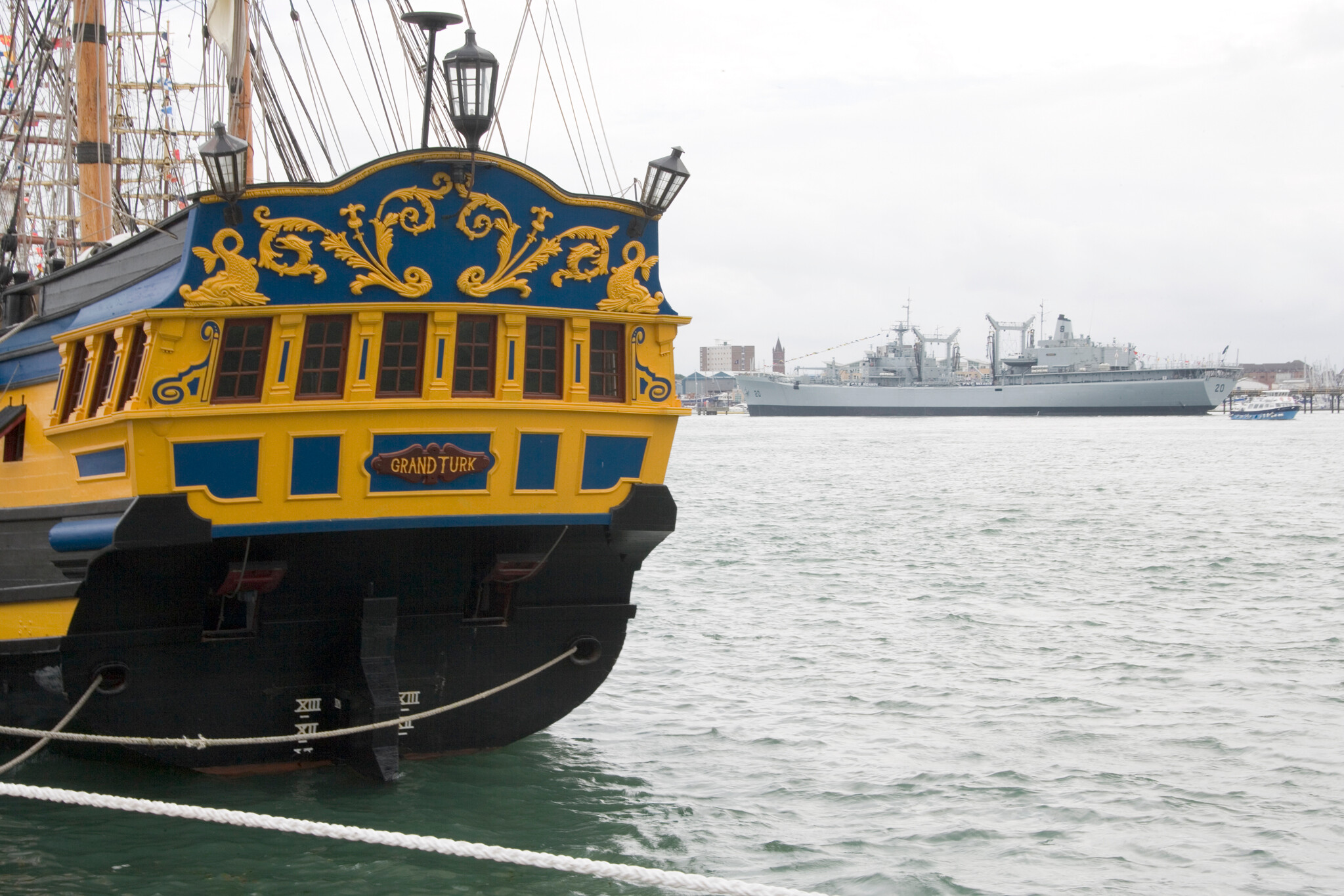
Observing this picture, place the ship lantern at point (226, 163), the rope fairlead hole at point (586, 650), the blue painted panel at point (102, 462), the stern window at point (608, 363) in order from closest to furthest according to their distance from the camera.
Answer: the ship lantern at point (226, 163) < the blue painted panel at point (102, 462) < the stern window at point (608, 363) < the rope fairlead hole at point (586, 650)

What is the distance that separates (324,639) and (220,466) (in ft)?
5.47

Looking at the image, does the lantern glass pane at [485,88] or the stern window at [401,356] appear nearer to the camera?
the lantern glass pane at [485,88]

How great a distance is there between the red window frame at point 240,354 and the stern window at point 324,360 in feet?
0.83

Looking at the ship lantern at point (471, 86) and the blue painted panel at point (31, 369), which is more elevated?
the ship lantern at point (471, 86)

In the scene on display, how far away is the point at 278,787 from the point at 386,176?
181 inches

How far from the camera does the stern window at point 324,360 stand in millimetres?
9156

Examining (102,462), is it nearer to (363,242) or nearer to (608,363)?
(363,242)

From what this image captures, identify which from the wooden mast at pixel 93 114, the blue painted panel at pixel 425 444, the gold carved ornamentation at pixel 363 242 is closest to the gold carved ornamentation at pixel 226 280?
the gold carved ornamentation at pixel 363 242

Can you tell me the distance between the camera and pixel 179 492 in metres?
8.88

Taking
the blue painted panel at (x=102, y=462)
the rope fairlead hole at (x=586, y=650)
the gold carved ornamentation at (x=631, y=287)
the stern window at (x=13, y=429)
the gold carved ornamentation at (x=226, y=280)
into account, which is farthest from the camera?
the stern window at (x=13, y=429)

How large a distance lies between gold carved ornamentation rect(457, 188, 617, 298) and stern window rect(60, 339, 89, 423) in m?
3.07

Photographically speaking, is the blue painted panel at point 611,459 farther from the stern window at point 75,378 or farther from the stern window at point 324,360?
the stern window at point 75,378

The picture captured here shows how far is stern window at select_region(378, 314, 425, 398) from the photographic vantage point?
9.26m

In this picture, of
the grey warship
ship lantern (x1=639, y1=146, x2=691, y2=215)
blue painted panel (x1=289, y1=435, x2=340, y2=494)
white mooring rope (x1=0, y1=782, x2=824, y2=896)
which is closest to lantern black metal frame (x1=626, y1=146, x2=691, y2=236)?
ship lantern (x1=639, y1=146, x2=691, y2=215)
